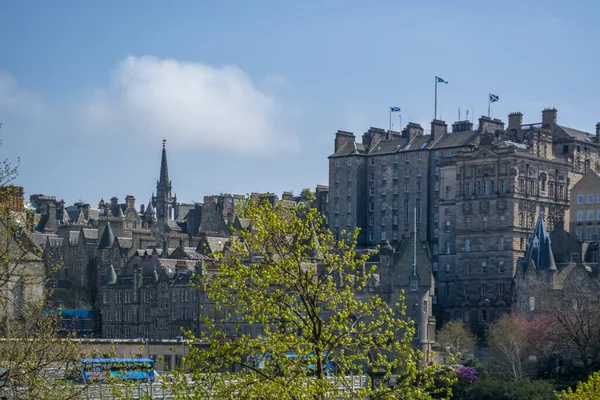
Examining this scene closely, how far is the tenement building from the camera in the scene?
135625 mm

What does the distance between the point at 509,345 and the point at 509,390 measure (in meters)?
17.4

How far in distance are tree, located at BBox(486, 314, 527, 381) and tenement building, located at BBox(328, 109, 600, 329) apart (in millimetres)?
13750

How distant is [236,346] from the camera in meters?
37.7

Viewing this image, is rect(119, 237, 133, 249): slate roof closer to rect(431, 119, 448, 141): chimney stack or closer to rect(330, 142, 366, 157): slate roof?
rect(330, 142, 366, 157): slate roof

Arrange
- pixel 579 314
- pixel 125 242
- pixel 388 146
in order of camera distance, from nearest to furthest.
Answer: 1. pixel 579 314
2. pixel 388 146
3. pixel 125 242

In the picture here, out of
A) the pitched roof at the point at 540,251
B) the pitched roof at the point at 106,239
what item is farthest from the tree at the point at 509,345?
the pitched roof at the point at 106,239

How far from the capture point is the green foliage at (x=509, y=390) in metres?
91.7

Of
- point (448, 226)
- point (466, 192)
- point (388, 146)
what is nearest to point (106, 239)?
point (388, 146)

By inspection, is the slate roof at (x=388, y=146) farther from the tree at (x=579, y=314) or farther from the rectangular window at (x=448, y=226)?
the tree at (x=579, y=314)

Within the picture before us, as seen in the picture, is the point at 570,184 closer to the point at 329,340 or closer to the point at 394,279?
the point at 394,279

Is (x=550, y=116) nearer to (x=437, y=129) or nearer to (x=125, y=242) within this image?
(x=437, y=129)

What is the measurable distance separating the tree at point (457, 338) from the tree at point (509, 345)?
10.1 feet

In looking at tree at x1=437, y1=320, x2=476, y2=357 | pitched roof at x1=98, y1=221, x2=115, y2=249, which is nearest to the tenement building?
tree at x1=437, y1=320, x2=476, y2=357

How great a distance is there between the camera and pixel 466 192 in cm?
13988
